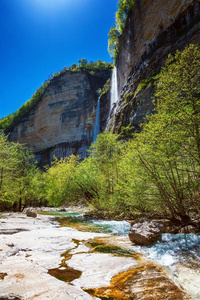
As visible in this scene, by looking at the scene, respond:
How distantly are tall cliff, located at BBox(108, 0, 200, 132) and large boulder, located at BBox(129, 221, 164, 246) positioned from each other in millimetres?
15494

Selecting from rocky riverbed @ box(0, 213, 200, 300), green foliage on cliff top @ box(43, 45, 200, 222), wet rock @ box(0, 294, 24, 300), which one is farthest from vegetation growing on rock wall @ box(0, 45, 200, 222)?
wet rock @ box(0, 294, 24, 300)

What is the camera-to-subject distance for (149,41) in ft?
88.5

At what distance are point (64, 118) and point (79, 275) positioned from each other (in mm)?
56086

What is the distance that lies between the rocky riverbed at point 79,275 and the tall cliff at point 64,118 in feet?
154

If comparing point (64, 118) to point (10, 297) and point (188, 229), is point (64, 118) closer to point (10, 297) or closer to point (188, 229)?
point (188, 229)

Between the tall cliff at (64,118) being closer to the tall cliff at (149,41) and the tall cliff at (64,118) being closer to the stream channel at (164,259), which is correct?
the tall cliff at (149,41)

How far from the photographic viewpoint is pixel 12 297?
2.71m

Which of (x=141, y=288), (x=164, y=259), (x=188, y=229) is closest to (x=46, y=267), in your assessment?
(x=141, y=288)

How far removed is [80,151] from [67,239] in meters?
46.6

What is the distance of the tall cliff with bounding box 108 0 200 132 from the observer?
2145cm

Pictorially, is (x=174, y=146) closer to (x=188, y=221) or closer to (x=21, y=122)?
(x=188, y=221)

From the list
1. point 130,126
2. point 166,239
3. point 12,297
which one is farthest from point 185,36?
point 12,297

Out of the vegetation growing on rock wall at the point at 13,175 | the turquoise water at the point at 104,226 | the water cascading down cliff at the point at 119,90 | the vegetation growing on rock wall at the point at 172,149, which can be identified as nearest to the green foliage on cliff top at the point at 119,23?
the water cascading down cliff at the point at 119,90

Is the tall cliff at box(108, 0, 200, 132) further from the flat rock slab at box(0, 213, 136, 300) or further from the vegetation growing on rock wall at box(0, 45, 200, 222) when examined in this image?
the flat rock slab at box(0, 213, 136, 300)
